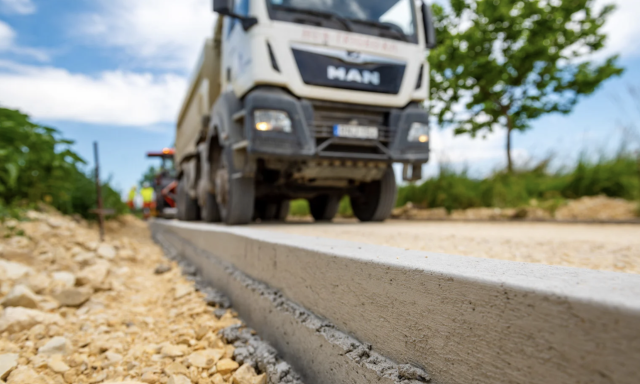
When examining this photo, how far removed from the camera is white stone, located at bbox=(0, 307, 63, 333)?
2305mm

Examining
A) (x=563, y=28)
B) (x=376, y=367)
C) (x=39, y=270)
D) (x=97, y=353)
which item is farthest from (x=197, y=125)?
(x=563, y=28)

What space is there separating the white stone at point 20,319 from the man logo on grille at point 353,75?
340 centimetres

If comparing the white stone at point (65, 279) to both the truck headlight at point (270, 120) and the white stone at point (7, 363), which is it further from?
the truck headlight at point (270, 120)

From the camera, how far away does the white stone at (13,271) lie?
3.29 m

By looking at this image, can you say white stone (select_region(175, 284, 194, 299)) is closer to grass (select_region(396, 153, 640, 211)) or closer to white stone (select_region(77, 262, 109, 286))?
white stone (select_region(77, 262, 109, 286))

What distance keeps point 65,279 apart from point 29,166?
306 cm

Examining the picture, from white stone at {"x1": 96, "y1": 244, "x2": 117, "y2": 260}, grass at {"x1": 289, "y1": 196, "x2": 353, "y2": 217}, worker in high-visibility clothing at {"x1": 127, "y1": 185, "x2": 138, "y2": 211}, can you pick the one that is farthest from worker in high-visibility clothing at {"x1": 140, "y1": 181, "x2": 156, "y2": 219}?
white stone at {"x1": 96, "y1": 244, "x2": 117, "y2": 260}

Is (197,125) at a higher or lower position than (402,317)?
higher

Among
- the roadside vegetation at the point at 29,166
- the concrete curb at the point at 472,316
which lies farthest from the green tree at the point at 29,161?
the concrete curb at the point at 472,316

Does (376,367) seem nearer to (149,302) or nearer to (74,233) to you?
(149,302)

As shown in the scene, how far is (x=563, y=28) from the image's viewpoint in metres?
11.6

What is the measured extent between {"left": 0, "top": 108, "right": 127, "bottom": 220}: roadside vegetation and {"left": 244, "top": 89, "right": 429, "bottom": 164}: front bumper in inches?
108

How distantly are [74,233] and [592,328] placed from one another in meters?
6.23

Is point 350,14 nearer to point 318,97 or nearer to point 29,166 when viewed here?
point 318,97
